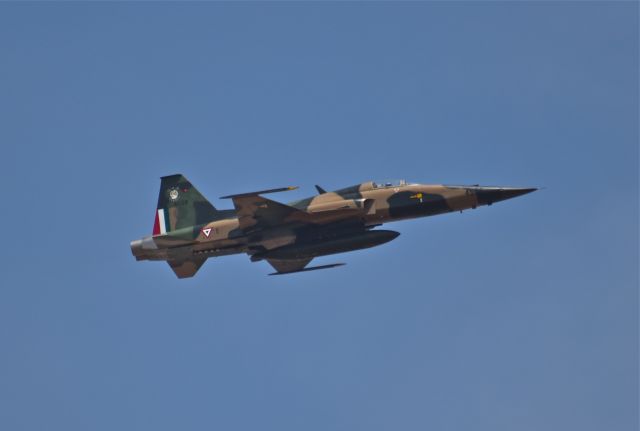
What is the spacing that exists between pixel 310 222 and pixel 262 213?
1796 millimetres

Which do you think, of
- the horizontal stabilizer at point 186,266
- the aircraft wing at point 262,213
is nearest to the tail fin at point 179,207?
the horizontal stabilizer at point 186,266

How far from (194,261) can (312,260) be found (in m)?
4.52

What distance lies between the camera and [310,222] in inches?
1734

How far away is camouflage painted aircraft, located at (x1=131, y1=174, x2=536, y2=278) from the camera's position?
4375cm

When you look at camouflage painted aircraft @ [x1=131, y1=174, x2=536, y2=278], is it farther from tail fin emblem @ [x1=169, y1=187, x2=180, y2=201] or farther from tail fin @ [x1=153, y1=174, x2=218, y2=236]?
tail fin emblem @ [x1=169, y1=187, x2=180, y2=201]

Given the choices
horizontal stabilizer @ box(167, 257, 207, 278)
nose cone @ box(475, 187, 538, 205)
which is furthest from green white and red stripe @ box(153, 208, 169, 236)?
nose cone @ box(475, 187, 538, 205)

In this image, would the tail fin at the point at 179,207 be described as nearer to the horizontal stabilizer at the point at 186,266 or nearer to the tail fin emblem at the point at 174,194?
the tail fin emblem at the point at 174,194

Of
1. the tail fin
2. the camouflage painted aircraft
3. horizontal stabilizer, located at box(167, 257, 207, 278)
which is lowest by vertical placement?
horizontal stabilizer, located at box(167, 257, 207, 278)

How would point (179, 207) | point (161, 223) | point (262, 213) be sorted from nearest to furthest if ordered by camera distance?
point (262, 213), point (161, 223), point (179, 207)

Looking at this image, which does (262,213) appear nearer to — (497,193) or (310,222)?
(310,222)

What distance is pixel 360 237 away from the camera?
43.7m

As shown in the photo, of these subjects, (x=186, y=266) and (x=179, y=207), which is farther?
(x=186, y=266)

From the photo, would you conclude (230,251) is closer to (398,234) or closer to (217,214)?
(217,214)

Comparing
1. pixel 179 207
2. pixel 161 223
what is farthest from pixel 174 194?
pixel 161 223
